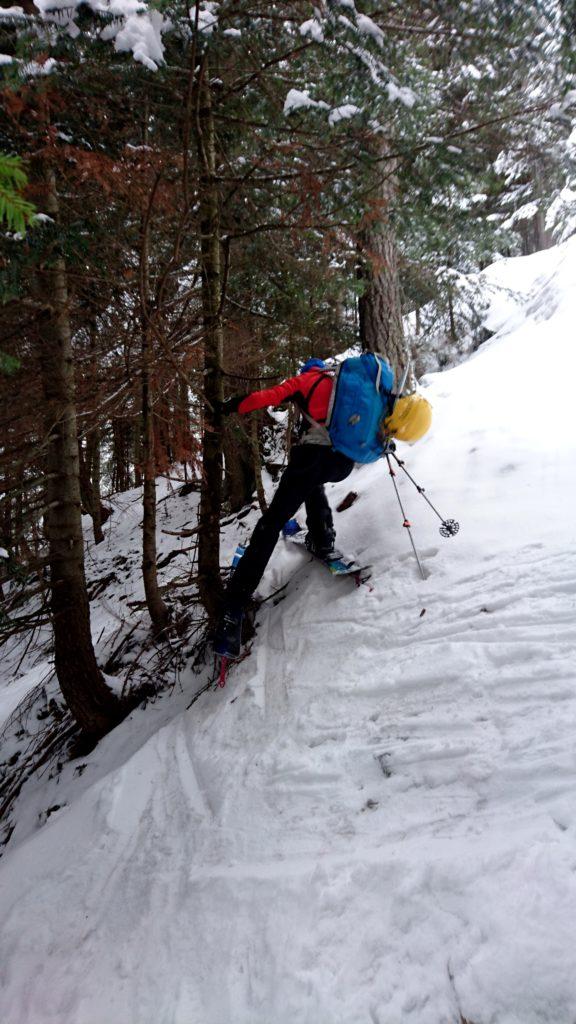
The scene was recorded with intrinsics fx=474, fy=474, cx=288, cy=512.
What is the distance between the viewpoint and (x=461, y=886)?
6.49 feet

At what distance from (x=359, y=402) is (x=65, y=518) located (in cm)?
285

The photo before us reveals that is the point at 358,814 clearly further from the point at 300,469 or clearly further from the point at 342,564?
the point at 300,469

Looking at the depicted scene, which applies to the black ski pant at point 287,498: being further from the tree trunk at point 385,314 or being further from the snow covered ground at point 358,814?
the tree trunk at point 385,314

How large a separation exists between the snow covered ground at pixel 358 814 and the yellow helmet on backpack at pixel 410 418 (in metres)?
0.92

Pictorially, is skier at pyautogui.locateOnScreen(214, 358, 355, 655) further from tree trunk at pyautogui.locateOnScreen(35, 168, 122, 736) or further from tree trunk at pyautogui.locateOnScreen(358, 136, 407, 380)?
tree trunk at pyautogui.locateOnScreen(358, 136, 407, 380)

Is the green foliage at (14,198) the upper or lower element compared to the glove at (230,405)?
upper

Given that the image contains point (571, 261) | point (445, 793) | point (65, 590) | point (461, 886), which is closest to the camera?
point (461, 886)

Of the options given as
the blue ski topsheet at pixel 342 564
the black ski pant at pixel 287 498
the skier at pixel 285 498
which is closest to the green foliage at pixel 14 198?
the skier at pixel 285 498

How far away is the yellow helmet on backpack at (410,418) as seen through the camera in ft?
12.5

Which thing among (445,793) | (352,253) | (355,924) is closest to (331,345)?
(352,253)

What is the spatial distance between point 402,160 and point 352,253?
1149 mm

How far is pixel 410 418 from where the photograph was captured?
3.80 m

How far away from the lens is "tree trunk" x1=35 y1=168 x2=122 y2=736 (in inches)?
163

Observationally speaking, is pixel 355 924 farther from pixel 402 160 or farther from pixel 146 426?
pixel 402 160
